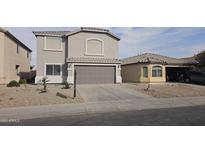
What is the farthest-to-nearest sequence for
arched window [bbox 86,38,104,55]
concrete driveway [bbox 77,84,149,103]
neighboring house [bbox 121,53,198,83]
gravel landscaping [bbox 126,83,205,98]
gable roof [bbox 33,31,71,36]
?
1. neighboring house [bbox 121,53,198,83]
2. arched window [bbox 86,38,104,55]
3. gable roof [bbox 33,31,71,36]
4. gravel landscaping [bbox 126,83,205,98]
5. concrete driveway [bbox 77,84,149,103]

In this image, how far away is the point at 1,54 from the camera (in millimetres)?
21766

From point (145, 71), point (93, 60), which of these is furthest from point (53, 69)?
point (145, 71)

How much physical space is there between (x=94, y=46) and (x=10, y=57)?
33.4 ft

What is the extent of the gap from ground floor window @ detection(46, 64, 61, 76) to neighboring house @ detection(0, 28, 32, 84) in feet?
15.0

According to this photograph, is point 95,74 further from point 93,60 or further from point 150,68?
point 150,68

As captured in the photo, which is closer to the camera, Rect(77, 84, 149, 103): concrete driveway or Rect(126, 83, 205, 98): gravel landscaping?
Rect(77, 84, 149, 103): concrete driveway

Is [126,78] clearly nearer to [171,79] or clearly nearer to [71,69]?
[171,79]

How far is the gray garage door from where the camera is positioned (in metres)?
23.8

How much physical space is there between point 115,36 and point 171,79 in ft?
43.5

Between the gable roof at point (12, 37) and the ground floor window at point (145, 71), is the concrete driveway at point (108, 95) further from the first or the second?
the gable roof at point (12, 37)

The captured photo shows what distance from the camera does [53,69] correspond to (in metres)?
23.8

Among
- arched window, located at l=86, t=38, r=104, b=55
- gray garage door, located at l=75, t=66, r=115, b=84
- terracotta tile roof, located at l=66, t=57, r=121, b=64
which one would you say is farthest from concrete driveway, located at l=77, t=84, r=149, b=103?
arched window, located at l=86, t=38, r=104, b=55

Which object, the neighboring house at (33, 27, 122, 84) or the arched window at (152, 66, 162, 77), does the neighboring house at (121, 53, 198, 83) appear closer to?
the arched window at (152, 66, 162, 77)

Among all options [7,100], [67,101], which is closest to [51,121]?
[67,101]
